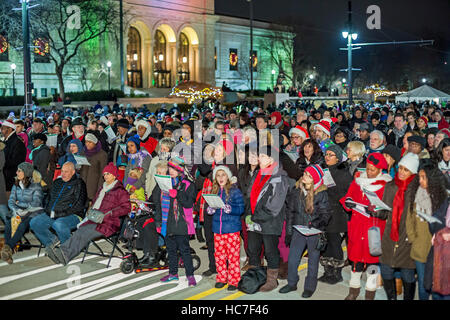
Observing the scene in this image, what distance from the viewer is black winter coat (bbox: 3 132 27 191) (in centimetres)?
1038

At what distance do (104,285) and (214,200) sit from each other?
6.73 ft

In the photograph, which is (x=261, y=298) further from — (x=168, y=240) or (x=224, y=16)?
(x=224, y=16)

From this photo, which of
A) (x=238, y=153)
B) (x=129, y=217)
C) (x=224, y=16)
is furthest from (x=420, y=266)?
(x=224, y=16)

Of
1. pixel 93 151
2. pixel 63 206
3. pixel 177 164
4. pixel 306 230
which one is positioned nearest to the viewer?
pixel 306 230

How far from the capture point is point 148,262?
7.96 m

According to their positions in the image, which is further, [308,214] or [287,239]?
[287,239]

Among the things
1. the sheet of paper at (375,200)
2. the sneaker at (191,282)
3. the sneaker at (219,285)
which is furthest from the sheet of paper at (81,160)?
the sheet of paper at (375,200)

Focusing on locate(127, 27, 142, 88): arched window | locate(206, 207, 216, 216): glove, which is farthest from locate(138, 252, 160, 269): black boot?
locate(127, 27, 142, 88): arched window

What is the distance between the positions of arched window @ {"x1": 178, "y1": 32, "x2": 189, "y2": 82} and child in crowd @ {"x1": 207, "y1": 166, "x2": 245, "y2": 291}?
6686 centimetres

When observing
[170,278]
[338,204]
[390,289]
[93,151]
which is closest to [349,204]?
[338,204]

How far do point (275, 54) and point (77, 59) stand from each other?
39.6m

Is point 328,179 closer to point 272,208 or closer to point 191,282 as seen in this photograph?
point 272,208

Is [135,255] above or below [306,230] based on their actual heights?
below

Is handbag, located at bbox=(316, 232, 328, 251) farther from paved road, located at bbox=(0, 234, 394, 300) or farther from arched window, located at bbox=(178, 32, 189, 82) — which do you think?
arched window, located at bbox=(178, 32, 189, 82)
